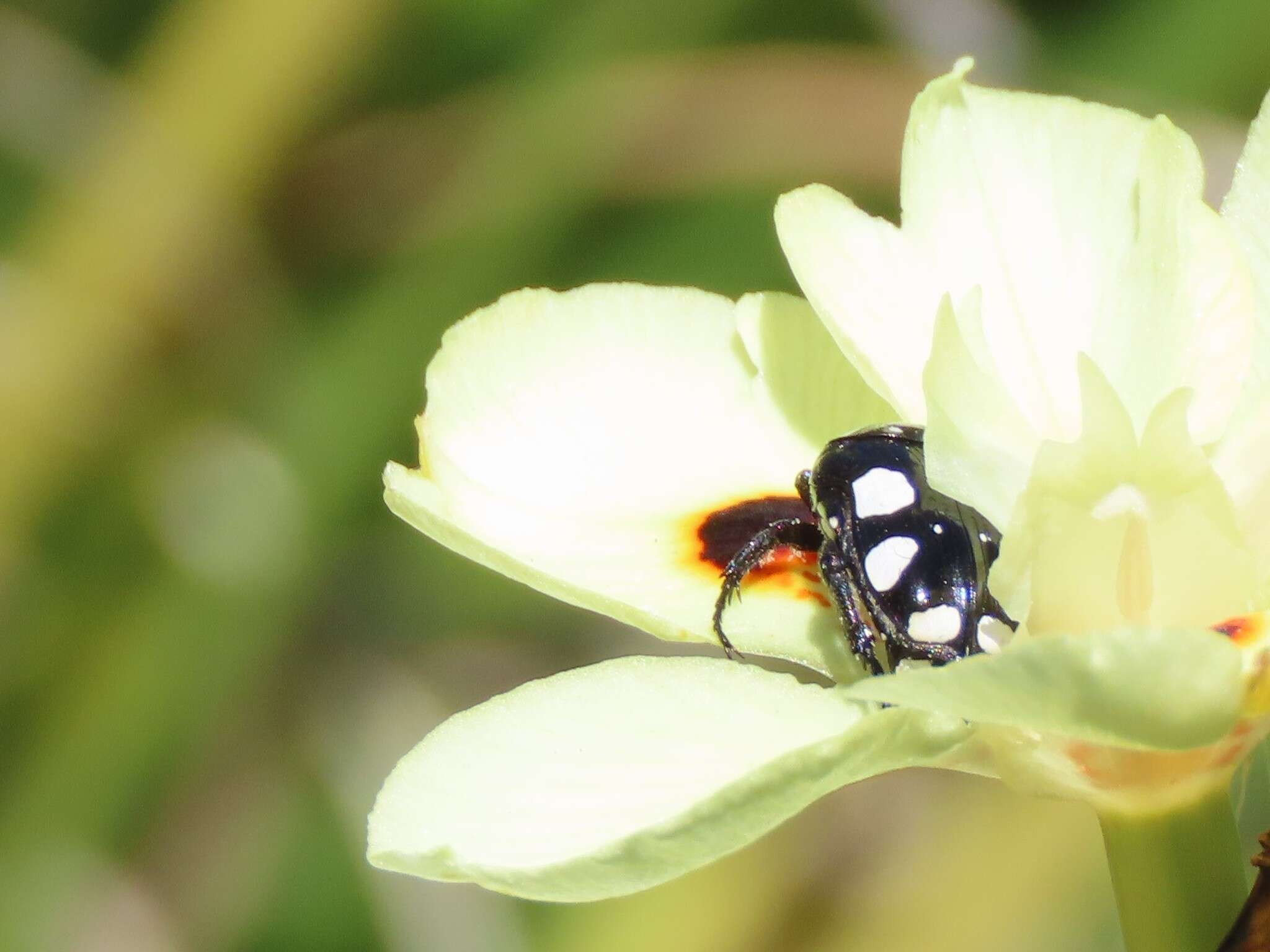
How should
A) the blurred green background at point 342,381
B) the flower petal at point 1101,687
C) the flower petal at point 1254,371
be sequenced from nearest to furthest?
1. the flower petal at point 1101,687
2. the flower petal at point 1254,371
3. the blurred green background at point 342,381

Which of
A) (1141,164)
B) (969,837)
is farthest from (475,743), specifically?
(969,837)

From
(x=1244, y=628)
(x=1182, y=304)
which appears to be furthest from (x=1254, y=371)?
(x=1244, y=628)

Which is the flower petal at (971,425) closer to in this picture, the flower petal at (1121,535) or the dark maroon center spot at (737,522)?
the flower petal at (1121,535)

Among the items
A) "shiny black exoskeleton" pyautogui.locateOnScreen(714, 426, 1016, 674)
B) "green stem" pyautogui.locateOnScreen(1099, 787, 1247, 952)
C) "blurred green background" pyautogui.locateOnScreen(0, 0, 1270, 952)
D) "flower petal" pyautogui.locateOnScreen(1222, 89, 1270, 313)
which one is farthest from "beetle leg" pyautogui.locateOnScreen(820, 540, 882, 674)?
"blurred green background" pyautogui.locateOnScreen(0, 0, 1270, 952)

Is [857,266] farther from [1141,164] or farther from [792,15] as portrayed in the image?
[792,15]

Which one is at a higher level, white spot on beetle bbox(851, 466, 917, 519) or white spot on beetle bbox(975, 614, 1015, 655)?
white spot on beetle bbox(851, 466, 917, 519)

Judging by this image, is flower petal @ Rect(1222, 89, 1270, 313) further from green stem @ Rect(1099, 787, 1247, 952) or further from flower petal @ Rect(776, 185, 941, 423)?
green stem @ Rect(1099, 787, 1247, 952)

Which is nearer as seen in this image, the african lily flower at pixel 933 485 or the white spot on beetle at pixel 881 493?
the african lily flower at pixel 933 485

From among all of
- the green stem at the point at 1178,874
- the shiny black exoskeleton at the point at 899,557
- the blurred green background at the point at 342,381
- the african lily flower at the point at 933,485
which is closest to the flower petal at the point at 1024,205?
the african lily flower at the point at 933,485
